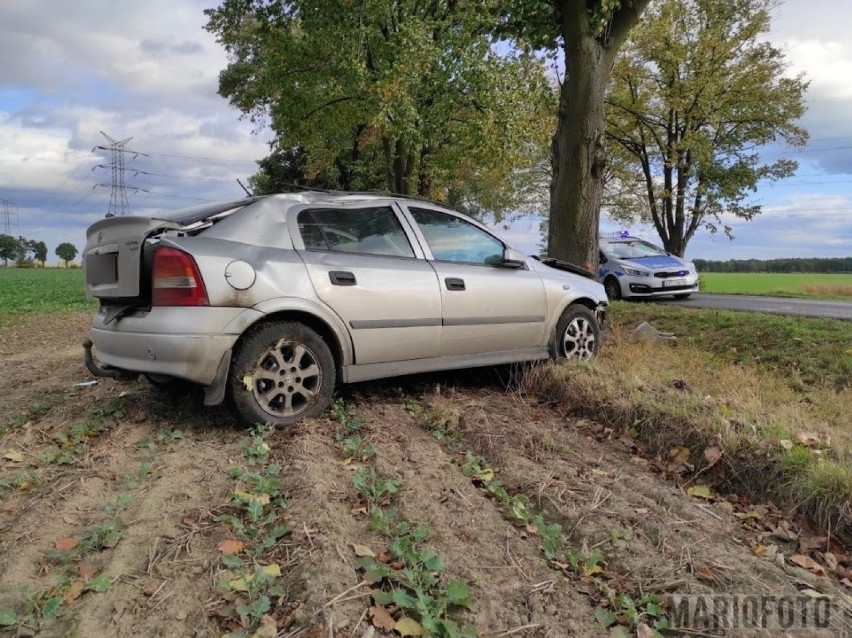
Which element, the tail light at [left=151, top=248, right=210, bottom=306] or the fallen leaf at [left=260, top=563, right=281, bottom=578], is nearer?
the fallen leaf at [left=260, top=563, right=281, bottom=578]

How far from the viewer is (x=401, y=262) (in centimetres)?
491

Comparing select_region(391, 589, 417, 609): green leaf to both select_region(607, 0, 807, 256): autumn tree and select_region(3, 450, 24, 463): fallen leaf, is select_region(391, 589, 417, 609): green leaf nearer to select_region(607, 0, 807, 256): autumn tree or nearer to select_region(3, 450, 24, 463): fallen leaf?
select_region(3, 450, 24, 463): fallen leaf

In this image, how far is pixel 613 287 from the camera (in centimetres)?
1620

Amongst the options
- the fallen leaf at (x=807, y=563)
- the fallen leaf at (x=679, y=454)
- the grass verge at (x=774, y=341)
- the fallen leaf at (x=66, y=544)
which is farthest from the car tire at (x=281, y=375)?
the grass verge at (x=774, y=341)

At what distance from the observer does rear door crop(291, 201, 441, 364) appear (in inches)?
176

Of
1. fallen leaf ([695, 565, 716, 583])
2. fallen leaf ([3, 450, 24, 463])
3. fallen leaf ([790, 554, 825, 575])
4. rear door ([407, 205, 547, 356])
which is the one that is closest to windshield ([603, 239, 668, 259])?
rear door ([407, 205, 547, 356])

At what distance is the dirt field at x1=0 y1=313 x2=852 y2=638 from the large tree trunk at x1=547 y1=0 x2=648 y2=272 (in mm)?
4352

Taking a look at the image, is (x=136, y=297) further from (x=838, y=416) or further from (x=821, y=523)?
(x=838, y=416)

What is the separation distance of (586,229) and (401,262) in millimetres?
4235

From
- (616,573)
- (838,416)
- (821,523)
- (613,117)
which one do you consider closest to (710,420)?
(821,523)

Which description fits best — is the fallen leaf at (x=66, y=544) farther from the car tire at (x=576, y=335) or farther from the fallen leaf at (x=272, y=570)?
the car tire at (x=576, y=335)

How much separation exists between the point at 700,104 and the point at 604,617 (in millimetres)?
26990

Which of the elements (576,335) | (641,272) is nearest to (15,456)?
(576,335)

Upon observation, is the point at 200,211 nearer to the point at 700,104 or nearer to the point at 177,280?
the point at 177,280
